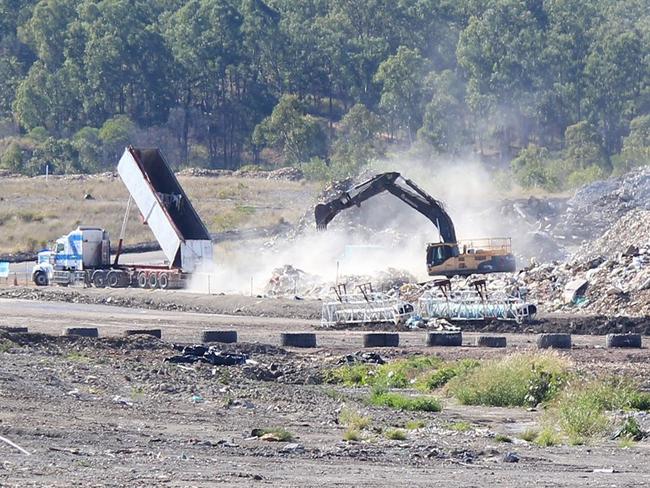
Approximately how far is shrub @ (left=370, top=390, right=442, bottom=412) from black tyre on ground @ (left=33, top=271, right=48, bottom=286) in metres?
39.4

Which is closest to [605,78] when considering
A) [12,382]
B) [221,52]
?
[221,52]

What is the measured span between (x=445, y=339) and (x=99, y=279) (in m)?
27.3

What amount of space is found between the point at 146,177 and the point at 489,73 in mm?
80654

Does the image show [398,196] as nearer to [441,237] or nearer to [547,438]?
[441,237]

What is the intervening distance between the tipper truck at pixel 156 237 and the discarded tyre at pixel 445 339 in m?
22.4

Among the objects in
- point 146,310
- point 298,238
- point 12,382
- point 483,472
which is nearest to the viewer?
Answer: point 483,472

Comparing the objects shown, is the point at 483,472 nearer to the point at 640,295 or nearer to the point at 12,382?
the point at 12,382

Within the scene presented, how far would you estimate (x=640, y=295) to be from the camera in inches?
1773


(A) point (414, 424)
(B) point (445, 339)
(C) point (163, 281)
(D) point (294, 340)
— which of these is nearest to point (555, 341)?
(B) point (445, 339)

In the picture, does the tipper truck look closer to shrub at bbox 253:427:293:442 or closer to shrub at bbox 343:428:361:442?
shrub at bbox 343:428:361:442

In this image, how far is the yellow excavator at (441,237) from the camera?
52656 mm

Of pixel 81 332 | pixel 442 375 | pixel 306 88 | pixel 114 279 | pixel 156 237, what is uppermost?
pixel 306 88

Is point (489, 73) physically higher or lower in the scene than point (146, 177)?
higher

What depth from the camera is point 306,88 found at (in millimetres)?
139875
